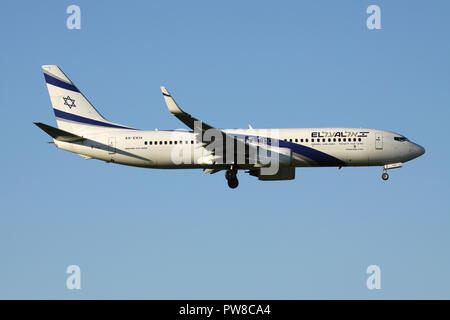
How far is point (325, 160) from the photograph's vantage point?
6681 cm

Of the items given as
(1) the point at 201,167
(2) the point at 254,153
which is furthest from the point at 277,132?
(1) the point at 201,167

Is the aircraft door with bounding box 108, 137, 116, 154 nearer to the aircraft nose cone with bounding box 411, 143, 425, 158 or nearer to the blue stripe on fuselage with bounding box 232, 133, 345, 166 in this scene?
the blue stripe on fuselage with bounding box 232, 133, 345, 166

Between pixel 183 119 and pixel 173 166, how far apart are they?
29.4 ft

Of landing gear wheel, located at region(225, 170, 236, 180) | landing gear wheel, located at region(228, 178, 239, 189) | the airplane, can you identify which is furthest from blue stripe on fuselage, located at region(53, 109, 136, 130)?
landing gear wheel, located at region(228, 178, 239, 189)

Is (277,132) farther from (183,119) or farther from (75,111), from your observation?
(75,111)

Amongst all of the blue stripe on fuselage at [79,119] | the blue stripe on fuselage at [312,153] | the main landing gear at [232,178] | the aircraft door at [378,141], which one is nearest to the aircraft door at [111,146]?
the blue stripe on fuselage at [79,119]

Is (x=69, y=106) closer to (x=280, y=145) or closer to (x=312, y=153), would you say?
(x=280, y=145)

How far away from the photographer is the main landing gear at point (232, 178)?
223ft

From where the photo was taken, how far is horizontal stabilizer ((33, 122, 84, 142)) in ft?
218

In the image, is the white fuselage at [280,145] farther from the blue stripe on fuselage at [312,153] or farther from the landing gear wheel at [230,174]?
the landing gear wheel at [230,174]

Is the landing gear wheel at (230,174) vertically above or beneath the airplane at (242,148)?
beneath

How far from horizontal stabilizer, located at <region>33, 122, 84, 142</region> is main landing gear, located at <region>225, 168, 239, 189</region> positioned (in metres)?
12.8

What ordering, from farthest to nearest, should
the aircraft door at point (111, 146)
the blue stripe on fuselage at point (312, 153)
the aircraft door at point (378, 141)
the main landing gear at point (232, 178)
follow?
the aircraft door at point (111, 146) → the main landing gear at point (232, 178) → the aircraft door at point (378, 141) → the blue stripe on fuselage at point (312, 153)

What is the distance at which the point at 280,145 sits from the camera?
66938 millimetres
